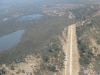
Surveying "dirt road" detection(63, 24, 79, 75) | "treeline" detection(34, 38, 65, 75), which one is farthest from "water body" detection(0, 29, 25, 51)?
"dirt road" detection(63, 24, 79, 75)

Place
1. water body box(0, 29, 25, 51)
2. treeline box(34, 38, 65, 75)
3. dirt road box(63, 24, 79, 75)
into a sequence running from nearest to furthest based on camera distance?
dirt road box(63, 24, 79, 75), treeline box(34, 38, 65, 75), water body box(0, 29, 25, 51)

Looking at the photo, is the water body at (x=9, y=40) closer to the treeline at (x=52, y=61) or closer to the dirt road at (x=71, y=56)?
the treeline at (x=52, y=61)

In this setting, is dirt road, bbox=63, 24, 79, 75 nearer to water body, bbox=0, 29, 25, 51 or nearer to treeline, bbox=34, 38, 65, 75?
treeline, bbox=34, 38, 65, 75

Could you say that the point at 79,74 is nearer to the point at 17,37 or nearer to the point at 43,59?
the point at 43,59

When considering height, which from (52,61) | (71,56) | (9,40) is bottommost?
(52,61)

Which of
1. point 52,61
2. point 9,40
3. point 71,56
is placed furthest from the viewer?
point 9,40

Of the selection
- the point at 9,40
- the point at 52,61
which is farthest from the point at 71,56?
the point at 9,40

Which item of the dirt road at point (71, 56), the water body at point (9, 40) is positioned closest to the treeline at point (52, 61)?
the dirt road at point (71, 56)

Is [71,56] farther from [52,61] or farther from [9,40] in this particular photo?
[9,40]

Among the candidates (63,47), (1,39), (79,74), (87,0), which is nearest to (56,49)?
(63,47)
